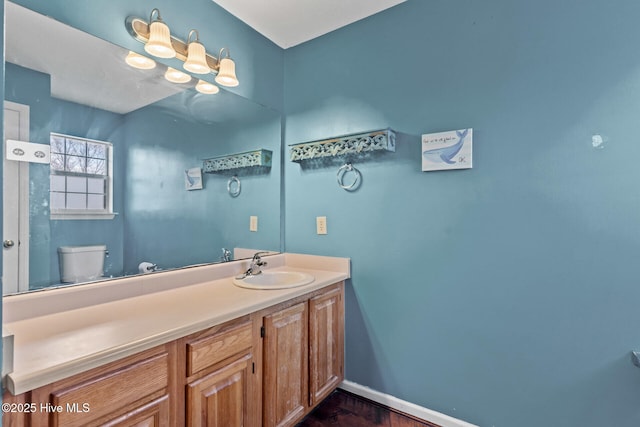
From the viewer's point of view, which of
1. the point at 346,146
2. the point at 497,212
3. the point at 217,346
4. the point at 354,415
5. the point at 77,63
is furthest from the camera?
the point at 346,146

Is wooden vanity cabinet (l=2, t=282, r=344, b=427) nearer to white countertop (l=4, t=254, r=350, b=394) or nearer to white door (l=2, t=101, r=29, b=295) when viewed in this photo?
white countertop (l=4, t=254, r=350, b=394)

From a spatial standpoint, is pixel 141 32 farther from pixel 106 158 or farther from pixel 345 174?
pixel 345 174

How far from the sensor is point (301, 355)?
1651mm

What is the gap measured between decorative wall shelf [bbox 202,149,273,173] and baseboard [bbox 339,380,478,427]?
62.8 inches

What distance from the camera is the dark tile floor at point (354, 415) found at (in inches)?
68.2

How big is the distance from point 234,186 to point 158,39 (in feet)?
2.95

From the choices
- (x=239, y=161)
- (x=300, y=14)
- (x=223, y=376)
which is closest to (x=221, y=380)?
(x=223, y=376)

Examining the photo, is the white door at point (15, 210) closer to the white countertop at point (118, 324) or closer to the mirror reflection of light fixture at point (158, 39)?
the white countertop at point (118, 324)

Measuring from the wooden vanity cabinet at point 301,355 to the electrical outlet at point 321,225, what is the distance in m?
0.38

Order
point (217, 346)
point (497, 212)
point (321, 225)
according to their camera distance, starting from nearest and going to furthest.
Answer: point (217, 346)
point (497, 212)
point (321, 225)

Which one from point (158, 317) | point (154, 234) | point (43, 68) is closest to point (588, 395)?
point (158, 317)

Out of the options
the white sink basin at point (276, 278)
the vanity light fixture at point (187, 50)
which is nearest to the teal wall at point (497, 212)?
the white sink basin at point (276, 278)

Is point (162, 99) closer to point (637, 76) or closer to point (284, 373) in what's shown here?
point (284, 373)

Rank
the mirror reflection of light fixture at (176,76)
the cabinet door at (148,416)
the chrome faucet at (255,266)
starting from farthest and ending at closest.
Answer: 1. the chrome faucet at (255,266)
2. the mirror reflection of light fixture at (176,76)
3. the cabinet door at (148,416)
